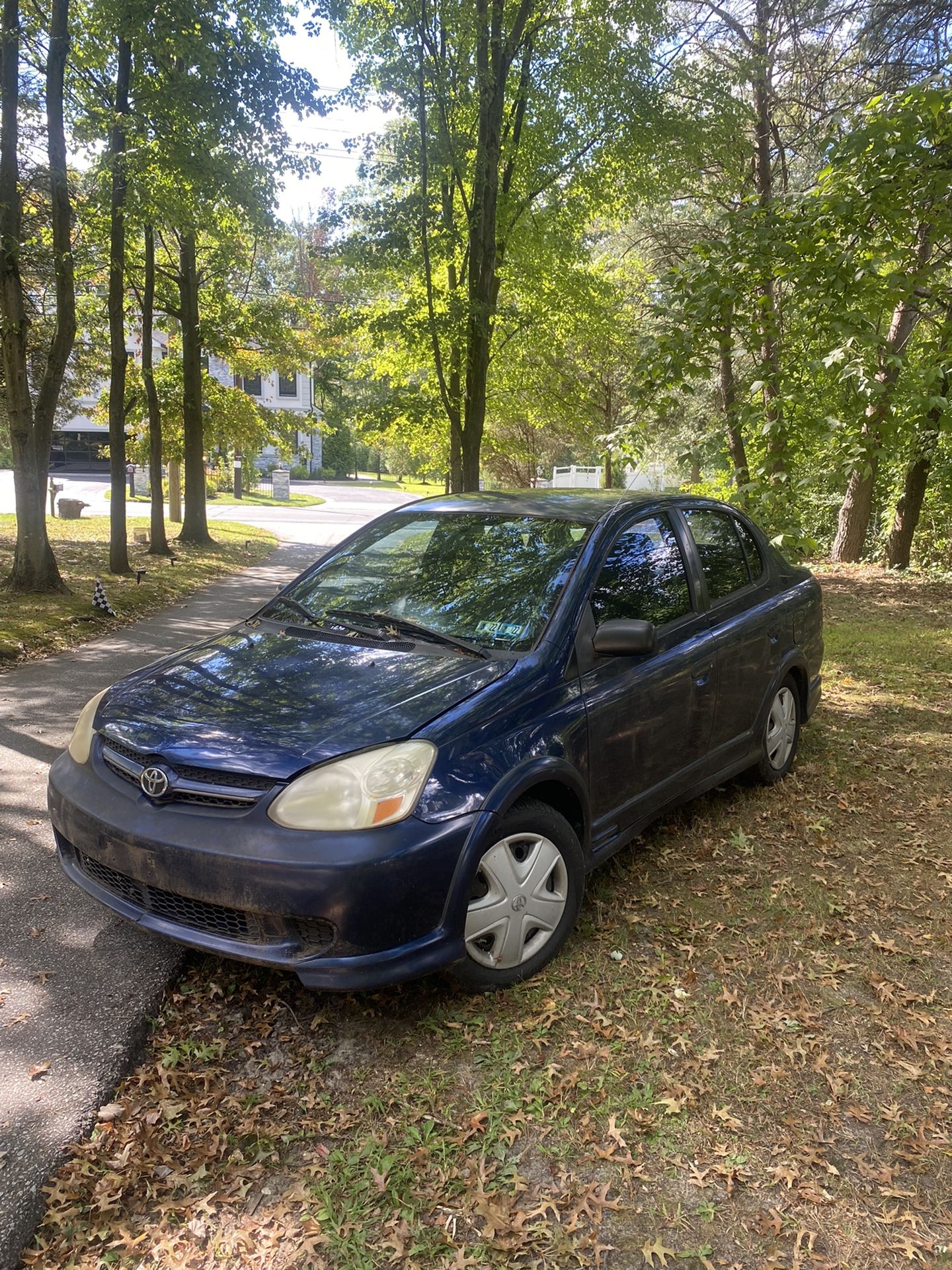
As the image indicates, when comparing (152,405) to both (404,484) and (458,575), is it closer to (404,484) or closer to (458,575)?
(458,575)

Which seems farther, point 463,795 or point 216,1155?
point 463,795

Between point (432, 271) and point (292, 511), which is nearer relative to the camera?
point (432, 271)

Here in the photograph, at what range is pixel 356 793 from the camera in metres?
2.57

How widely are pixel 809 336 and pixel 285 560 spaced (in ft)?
46.0

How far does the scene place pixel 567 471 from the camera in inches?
1526

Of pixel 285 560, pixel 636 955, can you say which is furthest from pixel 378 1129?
pixel 285 560

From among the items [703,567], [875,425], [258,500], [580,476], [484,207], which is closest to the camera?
[703,567]

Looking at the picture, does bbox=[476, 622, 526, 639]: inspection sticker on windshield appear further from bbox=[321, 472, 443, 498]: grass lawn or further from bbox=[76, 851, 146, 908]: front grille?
bbox=[321, 472, 443, 498]: grass lawn

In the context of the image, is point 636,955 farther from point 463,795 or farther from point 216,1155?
point 216,1155

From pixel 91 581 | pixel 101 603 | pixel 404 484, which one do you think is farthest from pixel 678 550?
pixel 404 484

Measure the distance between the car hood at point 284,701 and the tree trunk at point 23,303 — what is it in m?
8.22

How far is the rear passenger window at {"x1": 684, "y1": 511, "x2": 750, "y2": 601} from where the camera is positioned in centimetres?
430

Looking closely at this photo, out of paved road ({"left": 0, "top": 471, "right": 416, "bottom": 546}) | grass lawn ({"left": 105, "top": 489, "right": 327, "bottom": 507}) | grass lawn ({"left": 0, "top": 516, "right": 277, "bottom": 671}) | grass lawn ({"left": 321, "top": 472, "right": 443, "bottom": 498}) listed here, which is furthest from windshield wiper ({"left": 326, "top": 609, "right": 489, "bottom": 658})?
grass lawn ({"left": 321, "top": 472, "right": 443, "bottom": 498})

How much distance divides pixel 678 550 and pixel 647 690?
0.89 meters
